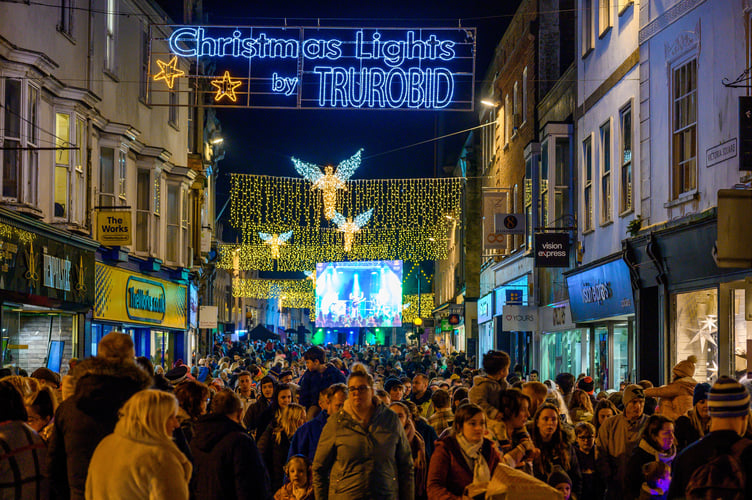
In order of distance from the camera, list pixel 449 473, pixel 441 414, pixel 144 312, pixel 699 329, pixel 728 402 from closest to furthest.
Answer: pixel 728 402 → pixel 449 473 → pixel 441 414 → pixel 699 329 → pixel 144 312

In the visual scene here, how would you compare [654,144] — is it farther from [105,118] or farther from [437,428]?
[105,118]

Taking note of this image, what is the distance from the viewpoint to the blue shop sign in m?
21.0

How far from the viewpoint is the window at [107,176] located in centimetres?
2633

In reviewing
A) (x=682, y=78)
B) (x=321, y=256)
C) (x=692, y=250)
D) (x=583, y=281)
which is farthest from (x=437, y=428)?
(x=321, y=256)

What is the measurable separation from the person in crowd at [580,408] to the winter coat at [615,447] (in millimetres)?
1534

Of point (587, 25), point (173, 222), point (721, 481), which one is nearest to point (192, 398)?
point (721, 481)

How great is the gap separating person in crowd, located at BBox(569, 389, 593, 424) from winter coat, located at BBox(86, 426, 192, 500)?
752 cm

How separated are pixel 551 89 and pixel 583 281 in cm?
698

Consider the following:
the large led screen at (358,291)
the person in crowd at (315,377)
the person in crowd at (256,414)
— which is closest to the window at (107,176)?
the person in crowd at (315,377)

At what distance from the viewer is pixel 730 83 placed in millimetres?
15172

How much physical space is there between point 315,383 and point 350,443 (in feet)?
18.2

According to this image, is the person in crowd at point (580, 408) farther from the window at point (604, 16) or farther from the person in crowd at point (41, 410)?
the window at point (604, 16)

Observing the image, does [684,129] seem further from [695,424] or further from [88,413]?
[88,413]

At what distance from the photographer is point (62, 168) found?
22453 mm
